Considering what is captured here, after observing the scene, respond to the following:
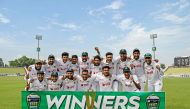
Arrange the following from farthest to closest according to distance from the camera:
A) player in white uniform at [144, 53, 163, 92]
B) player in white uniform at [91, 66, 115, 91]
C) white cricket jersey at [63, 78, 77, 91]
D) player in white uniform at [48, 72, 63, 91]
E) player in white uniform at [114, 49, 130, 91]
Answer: player in white uniform at [144, 53, 163, 92], player in white uniform at [114, 49, 130, 91], white cricket jersey at [63, 78, 77, 91], player in white uniform at [48, 72, 63, 91], player in white uniform at [91, 66, 115, 91]

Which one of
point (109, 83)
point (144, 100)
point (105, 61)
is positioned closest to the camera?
point (144, 100)

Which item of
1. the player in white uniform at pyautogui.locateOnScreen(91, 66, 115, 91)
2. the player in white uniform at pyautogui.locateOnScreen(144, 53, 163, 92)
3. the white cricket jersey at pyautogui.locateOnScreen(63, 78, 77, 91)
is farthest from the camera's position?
the player in white uniform at pyautogui.locateOnScreen(144, 53, 163, 92)

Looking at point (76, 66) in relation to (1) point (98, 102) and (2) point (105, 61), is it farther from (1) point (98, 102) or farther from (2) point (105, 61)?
(1) point (98, 102)

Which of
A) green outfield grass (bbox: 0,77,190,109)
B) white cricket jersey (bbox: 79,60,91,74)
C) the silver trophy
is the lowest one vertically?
green outfield grass (bbox: 0,77,190,109)

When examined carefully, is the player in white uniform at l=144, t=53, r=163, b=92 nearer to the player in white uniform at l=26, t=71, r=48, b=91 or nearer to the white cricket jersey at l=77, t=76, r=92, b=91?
the white cricket jersey at l=77, t=76, r=92, b=91

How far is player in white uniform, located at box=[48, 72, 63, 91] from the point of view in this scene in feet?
36.8

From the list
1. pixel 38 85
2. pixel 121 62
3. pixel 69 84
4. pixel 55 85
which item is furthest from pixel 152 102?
pixel 38 85

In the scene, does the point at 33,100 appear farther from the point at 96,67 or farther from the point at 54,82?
the point at 96,67

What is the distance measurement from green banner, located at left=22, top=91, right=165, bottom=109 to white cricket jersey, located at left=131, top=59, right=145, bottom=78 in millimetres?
2760

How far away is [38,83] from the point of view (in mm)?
11492

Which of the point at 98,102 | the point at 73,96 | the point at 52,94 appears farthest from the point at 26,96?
the point at 98,102

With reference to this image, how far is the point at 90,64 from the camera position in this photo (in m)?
12.9

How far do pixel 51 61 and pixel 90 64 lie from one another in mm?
1500

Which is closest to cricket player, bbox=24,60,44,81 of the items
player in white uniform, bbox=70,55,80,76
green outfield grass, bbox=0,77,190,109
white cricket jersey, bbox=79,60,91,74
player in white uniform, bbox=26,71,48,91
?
player in white uniform, bbox=26,71,48,91
